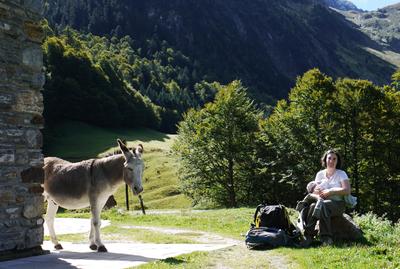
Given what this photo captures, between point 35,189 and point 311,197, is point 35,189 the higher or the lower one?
the higher one

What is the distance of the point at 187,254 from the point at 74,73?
95.8 m

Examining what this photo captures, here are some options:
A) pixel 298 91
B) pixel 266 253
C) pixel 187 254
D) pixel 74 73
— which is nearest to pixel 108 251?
pixel 187 254

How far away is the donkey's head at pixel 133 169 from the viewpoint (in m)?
11.1

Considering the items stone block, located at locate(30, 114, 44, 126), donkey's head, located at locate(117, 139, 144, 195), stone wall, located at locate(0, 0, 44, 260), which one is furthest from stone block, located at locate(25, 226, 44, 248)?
stone block, located at locate(30, 114, 44, 126)

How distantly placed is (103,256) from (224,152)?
39.4 metres

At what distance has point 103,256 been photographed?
1051 centimetres

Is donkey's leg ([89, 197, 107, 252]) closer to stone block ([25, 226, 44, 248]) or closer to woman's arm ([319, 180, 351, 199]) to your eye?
stone block ([25, 226, 44, 248])

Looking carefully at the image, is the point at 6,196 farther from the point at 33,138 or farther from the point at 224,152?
the point at 224,152

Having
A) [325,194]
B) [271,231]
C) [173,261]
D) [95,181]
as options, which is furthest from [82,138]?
[173,261]

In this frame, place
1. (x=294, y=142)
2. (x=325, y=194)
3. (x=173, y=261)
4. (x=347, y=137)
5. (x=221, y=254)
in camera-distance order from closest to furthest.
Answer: (x=173, y=261)
(x=221, y=254)
(x=325, y=194)
(x=347, y=137)
(x=294, y=142)

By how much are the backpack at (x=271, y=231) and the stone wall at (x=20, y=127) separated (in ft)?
17.4

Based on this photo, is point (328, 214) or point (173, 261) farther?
point (328, 214)

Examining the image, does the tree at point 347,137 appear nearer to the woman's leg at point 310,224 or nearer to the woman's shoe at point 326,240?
the woman's leg at point 310,224

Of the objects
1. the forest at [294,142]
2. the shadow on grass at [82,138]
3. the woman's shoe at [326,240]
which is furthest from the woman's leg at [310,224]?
the shadow on grass at [82,138]
